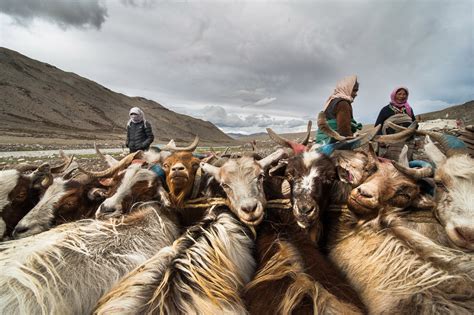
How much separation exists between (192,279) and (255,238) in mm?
1350

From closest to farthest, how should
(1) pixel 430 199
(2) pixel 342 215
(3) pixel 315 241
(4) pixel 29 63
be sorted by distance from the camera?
(1) pixel 430 199 → (3) pixel 315 241 → (2) pixel 342 215 → (4) pixel 29 63

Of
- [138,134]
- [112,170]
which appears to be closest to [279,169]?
[112,170]

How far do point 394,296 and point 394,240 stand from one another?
724mm

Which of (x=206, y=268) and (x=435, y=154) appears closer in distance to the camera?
(x=206, y=268)

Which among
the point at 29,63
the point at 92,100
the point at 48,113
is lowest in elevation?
the point at 48,113

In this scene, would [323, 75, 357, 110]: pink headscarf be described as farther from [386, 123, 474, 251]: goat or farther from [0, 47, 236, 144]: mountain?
[0, 47, 236, 144]: mountain

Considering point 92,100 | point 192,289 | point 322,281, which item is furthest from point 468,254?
point 92,100

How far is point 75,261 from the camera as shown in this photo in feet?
9.74

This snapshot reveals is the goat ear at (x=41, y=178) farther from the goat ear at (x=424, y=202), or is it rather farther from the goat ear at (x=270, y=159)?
the goat ear at (x=424, y=202)

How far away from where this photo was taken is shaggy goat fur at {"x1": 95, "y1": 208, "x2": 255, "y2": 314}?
2389mm

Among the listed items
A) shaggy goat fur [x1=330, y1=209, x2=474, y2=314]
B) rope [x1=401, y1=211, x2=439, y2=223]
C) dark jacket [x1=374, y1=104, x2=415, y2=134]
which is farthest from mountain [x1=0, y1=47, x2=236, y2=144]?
rope [x1=401, y1=211, x2=439, y2=223]

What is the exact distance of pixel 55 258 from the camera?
2.94 meters

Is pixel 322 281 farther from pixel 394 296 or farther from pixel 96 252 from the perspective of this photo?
pixel 96 252

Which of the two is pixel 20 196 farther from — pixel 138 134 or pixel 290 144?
pixel 138 134
